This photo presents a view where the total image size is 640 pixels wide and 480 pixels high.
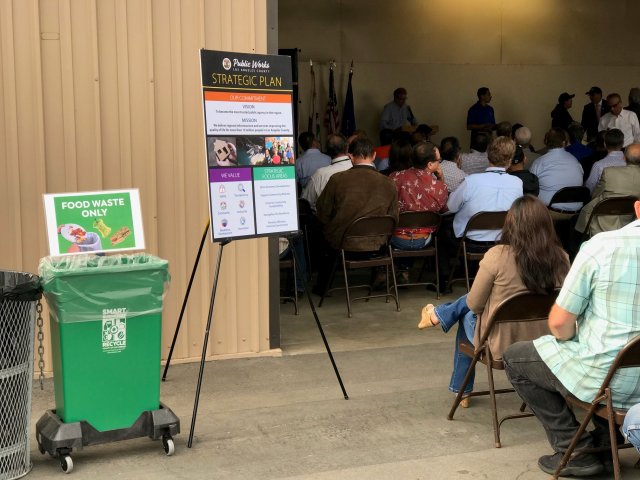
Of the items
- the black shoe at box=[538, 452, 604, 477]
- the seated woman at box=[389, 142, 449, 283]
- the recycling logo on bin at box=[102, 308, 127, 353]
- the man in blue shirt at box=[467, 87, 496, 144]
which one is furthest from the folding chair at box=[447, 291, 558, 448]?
the man in blue shirt at box=[467, 87, 496, 144]

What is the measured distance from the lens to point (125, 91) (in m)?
5.14

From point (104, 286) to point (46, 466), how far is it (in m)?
0.82

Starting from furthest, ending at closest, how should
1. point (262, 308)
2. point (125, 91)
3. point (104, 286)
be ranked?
point (262, 308) → point (125, 91) → point (104, 286)

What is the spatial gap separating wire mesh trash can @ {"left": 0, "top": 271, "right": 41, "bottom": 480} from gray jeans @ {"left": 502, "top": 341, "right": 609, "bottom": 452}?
2.00m

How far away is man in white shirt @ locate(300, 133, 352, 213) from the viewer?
760 centimetres

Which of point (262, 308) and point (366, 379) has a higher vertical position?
point (262, 308)

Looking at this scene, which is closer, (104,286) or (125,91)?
(104,286)

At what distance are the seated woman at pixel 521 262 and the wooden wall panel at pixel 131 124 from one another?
5.73ft

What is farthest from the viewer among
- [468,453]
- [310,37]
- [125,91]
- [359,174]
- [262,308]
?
[310,37]

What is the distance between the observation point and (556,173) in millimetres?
8086

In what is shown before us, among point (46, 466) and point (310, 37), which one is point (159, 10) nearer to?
point (46, 466)

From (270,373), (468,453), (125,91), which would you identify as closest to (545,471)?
(468,453)

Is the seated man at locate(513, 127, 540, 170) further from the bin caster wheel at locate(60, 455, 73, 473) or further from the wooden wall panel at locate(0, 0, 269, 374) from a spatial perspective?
the bin caster wheel at locate(60, 455, 73, 473)

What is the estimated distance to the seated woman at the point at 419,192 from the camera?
7258mm
